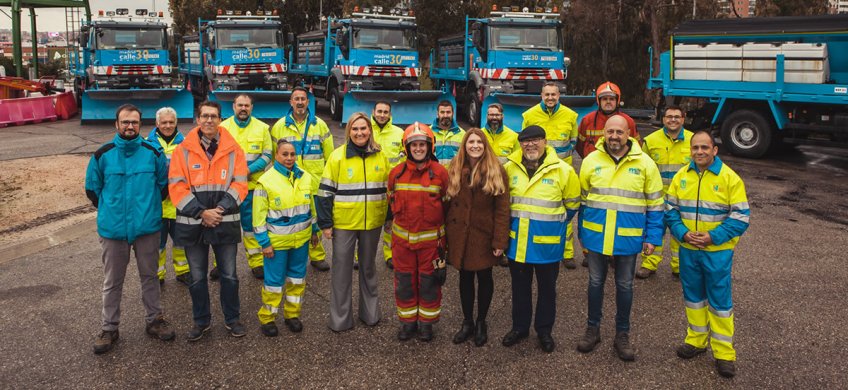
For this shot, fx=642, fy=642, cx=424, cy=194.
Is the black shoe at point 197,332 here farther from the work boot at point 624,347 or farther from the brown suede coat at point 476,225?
the work boot at point 624,347

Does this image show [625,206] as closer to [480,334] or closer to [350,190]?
[480,334]

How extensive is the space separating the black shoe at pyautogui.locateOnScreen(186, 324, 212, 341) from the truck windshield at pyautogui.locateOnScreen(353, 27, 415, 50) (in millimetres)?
13231

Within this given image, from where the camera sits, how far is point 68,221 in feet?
24.6

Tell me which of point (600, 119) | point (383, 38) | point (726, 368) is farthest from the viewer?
point (383, 38)

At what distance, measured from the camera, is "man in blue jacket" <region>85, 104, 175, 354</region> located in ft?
13.8

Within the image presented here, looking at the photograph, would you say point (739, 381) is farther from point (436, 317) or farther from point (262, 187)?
point (262, 187)

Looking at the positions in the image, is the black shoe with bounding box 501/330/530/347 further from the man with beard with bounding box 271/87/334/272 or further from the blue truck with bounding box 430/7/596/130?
the blue truck with bounding box 430/7/596/130

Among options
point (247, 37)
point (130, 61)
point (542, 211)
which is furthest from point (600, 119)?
point (130, 61)

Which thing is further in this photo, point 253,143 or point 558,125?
point 558,125

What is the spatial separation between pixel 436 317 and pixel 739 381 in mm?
1937

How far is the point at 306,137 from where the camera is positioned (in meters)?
6.01

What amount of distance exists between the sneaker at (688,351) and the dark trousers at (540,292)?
0.84m

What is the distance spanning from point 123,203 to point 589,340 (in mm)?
3218

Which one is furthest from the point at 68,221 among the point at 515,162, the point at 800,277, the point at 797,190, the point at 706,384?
the point at 797,190
